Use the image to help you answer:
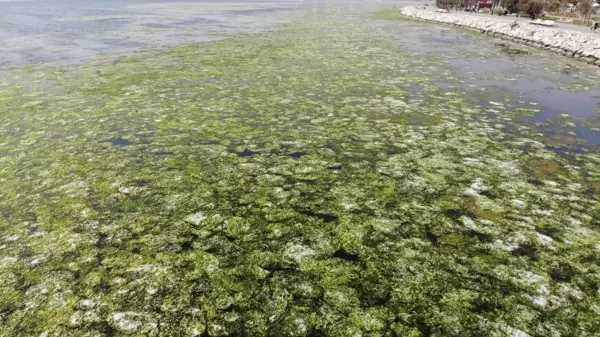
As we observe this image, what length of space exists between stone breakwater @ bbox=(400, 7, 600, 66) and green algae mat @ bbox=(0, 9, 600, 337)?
10.8 metres

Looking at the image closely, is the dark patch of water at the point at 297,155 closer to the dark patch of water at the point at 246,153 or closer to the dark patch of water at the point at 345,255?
the dark patch of water at the point at 246,153

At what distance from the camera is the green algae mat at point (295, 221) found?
4.02 metres

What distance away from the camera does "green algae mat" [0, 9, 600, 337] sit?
402 centimetres

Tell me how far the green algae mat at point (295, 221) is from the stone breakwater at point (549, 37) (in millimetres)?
10773

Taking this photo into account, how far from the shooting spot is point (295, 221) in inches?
221

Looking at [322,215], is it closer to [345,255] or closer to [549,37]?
[345,255]

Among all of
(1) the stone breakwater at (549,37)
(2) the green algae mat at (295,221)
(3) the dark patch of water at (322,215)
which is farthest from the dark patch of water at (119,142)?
(1) the stone breakwater at (549,37)

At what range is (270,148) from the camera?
8.09 metres

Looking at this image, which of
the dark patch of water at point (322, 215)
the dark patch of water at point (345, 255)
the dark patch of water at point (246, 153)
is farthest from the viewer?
the dark patch of water at point (246, 153)

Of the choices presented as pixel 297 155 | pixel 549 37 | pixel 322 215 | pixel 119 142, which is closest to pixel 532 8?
pixel 549 37

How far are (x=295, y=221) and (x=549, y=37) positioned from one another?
2313 centimetres

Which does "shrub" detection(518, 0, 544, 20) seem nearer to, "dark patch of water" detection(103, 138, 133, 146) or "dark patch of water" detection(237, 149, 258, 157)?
"dark patch of water" detection(237, 149, 258, 157)

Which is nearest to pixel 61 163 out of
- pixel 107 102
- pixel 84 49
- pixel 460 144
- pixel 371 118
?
pixel 107 102

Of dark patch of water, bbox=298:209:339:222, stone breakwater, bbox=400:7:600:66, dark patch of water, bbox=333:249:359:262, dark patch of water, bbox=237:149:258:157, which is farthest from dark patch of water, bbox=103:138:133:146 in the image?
stone breakwater, bbox=400:7:600:66
